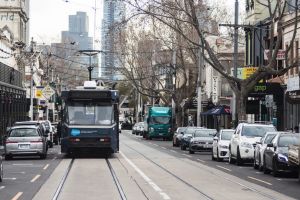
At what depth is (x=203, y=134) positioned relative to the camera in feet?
145

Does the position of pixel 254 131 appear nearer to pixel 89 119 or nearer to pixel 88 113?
pixel 89 119

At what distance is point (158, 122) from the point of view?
74.3 m

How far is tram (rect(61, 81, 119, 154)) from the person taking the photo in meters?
34.8

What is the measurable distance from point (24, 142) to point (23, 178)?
10934 millimetres

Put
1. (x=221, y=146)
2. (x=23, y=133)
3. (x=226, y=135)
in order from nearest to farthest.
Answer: (x=23, y=133)
(x=221, y=146)
(x=226, y=135)

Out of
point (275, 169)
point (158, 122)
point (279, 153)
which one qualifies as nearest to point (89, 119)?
point (275, 169)

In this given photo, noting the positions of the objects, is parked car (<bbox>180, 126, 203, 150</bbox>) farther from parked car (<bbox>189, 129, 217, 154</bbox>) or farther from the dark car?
the dark car

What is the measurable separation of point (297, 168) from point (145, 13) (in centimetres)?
1965

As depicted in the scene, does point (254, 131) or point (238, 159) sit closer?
point (238, 159)

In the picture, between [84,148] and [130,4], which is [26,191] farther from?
[130,4]

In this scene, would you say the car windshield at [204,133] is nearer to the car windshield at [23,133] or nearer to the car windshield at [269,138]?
the car windshield at [23,133]

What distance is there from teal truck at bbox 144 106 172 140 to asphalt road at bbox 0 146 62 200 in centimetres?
4062

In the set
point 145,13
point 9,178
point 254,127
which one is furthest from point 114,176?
point 145,13

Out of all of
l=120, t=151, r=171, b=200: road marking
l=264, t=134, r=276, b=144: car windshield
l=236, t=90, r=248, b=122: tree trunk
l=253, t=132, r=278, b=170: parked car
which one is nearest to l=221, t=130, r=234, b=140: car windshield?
l=253, t=132, r=278, b=170: parked car
